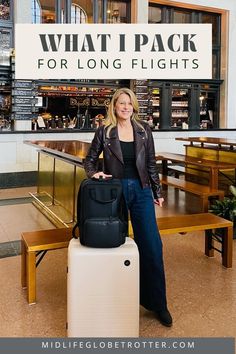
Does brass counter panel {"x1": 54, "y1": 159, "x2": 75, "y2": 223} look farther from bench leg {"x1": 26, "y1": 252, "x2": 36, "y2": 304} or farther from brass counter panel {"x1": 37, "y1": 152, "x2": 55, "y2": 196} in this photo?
bench leg {"x1": 26, "y1": 252, "x2": 36, "y2": 304}

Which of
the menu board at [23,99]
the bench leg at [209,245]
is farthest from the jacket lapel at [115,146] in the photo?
the menu board at [23,99]

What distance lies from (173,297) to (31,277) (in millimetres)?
1040

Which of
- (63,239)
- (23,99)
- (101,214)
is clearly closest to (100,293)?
(101,214)

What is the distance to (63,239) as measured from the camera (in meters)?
3.07

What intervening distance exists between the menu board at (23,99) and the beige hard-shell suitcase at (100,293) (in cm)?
633

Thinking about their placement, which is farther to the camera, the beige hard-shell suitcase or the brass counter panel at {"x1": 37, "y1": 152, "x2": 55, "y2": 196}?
the brass counter panel at {"x1": 37, "y1": 152, "x2": 55, "y2": 196}

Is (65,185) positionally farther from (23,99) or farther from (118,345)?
(23,99)

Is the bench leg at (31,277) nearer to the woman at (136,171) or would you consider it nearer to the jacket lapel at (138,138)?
the woman at (136,171)

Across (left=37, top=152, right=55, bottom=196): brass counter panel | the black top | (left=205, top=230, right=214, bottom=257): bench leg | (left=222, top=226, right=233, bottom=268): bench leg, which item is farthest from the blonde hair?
(left=37, top=152, right=55, bottom=196): brass counter panel

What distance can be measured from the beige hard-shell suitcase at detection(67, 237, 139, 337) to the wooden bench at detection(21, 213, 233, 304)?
0.72 meters

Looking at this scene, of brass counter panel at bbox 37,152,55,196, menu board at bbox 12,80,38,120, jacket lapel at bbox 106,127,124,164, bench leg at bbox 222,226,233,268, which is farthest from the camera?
menu board at bbox 12,80,38,120

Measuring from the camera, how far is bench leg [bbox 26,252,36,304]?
9.40ft

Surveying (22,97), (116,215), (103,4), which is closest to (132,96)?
(116,215)

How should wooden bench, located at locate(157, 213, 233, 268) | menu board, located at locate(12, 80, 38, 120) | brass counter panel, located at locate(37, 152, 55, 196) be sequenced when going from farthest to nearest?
1. menu board, located at locate(12, 80, 38, 120)
2. brass counter panel, located at locate(37, 152, 55, 196)
3. wooden bench, located at locate(157, 213, 233, 268)
